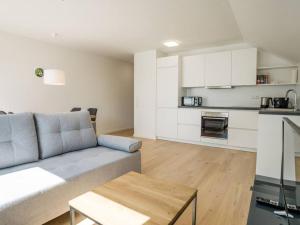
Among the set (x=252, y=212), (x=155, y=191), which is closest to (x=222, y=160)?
(x=155, y=191)

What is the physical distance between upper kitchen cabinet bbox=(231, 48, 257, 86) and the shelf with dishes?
222 mm

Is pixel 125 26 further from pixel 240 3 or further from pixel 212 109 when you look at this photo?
pixel 212 109

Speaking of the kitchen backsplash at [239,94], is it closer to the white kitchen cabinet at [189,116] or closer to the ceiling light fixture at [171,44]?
the white kitchen cabinet at [189,116]

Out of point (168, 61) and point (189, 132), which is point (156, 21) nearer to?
point (168, 61)

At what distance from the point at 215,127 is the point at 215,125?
0.15 feet

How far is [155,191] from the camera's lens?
1.43 m

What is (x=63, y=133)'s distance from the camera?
2357 millimetres

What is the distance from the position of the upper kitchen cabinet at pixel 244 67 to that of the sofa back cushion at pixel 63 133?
11.1 feet

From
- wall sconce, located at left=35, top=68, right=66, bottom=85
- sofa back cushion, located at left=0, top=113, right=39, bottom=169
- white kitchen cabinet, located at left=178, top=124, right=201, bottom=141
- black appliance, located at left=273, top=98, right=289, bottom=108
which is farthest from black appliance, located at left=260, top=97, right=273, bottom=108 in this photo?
Answer: sofa back cushion, located at left=0, top=113, right=39, bottom=169

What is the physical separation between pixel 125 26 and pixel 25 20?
1694mm

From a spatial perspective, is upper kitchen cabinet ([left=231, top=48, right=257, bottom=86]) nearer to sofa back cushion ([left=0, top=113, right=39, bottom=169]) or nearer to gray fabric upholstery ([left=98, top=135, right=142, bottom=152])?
gray fabric upholstery ([left=98, top=135, right=142, bottom=152])

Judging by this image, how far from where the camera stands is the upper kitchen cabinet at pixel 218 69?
170 inches

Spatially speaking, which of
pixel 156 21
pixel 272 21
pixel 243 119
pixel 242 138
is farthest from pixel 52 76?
pixel 242 138

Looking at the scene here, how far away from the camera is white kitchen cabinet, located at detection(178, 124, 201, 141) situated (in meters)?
4.61
